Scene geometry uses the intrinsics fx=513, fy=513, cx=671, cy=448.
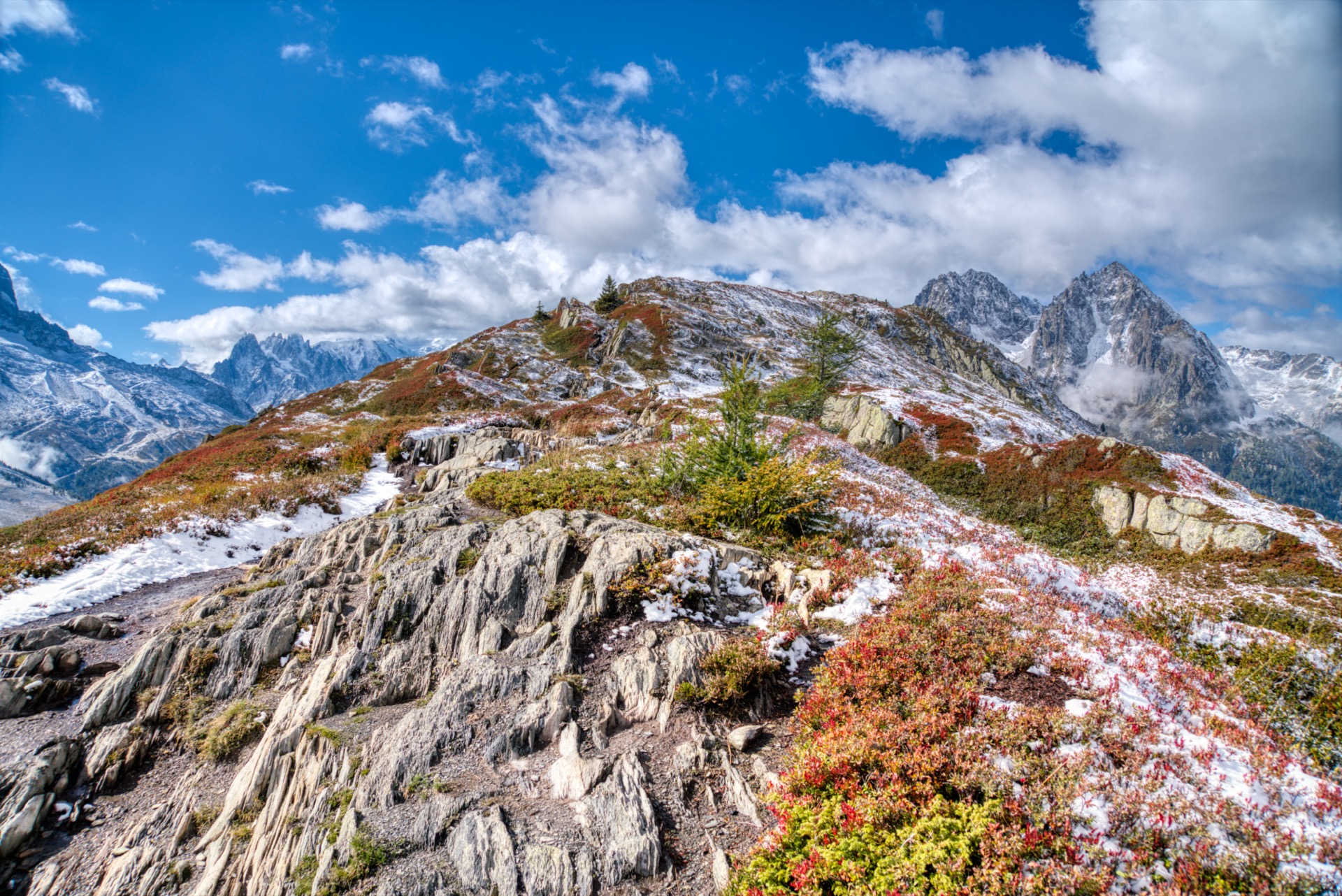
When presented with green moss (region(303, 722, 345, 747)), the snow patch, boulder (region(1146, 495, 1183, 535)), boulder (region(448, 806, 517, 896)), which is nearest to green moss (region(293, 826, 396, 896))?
boulder (region(448, 806, 517, 896))

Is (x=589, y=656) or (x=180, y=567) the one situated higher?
(x=589, y=656)

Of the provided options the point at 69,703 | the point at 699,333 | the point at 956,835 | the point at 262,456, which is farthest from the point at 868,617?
the point at 699,333

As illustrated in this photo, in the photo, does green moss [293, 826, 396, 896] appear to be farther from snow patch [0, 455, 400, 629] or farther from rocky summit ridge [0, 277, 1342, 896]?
snow patch [0, 455, 400, 629]

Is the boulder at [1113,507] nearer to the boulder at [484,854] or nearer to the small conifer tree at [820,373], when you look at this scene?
the small conifer tree at [820,373]

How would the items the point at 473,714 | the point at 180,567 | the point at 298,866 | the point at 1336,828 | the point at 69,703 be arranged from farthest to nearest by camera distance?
1. the point at 180,567
2. the point at 69,703
3. the point at 473,714
4. the point at 298,866
5. the point at 1336,828

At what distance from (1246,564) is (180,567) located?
126ft

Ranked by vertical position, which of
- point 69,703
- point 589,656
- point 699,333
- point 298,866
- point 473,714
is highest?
point 699,333

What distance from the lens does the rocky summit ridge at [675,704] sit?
530 cm

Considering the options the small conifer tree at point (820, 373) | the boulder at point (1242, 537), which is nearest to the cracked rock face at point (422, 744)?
the boulder at point (1242, 537)

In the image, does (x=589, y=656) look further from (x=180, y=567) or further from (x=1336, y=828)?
(x=180, y=567)

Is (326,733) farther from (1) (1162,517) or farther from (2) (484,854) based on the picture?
(1) (1162,517)

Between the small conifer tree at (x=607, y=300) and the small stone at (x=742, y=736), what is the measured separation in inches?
3787

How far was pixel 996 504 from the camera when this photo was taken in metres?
25.9

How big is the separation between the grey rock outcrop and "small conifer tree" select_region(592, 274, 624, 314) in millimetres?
85938
